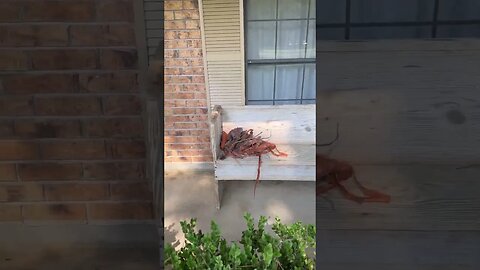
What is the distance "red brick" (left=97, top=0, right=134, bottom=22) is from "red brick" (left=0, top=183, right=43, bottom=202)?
36cm

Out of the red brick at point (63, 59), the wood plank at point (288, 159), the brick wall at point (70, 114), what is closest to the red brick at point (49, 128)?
the brick wall at point (70, 114)

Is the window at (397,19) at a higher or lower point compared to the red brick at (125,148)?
Answer: higher

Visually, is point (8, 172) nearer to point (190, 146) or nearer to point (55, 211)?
point (55, 211)

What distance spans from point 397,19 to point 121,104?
1.64 feet

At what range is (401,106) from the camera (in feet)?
2.60

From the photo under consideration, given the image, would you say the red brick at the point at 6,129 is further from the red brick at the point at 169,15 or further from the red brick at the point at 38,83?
the red brick at the point at 169,15

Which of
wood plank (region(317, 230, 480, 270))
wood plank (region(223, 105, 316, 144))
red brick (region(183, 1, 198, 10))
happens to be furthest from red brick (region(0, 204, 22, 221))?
red brick (region(183, 1, 198, 10))

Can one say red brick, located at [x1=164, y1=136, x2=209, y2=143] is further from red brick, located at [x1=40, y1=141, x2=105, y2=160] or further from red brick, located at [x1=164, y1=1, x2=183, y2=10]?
red brick, located at [x1=40, y1=141, x2=105, y2=160]

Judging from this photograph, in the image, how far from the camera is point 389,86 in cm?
79

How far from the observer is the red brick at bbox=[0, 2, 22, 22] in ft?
2.86

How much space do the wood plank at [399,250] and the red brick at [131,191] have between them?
0.34 metres

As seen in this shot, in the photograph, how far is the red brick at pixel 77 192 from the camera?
948mm

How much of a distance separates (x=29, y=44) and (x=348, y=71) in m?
0.56

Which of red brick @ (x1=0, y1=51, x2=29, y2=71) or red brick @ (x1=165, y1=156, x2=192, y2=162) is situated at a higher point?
red brick @ (x1=0, y1=51, x2=29, y2=71)
